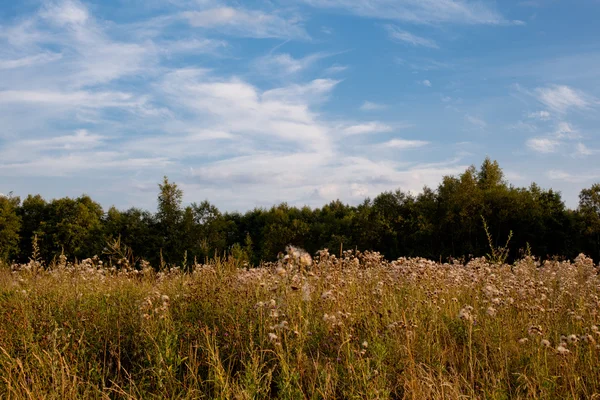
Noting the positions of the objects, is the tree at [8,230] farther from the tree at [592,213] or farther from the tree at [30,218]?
the tree at [592,213]

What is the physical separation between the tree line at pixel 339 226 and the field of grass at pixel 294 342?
18886mm

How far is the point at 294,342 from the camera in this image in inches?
185

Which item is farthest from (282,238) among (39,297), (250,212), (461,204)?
(39,297)

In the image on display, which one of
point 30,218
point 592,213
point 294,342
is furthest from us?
point 30,218

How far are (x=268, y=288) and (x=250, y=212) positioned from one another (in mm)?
43129

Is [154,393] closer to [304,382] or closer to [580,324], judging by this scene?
[304,382]

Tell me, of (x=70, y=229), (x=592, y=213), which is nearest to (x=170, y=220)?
(x=70, y=229)

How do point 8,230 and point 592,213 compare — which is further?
point 8,230

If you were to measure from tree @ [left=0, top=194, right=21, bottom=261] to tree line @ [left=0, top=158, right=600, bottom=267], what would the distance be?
0.08 m

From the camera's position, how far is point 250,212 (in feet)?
160

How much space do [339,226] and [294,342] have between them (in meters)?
34.3

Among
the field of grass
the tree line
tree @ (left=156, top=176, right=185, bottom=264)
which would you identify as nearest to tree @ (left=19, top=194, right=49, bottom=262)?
the tree line

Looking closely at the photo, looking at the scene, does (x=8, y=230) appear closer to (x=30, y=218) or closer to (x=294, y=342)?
(x=30, y=218)

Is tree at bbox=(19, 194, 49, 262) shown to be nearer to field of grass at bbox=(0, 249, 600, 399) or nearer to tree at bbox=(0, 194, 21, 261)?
tree at bbox=(0, 194, 21, 261)
